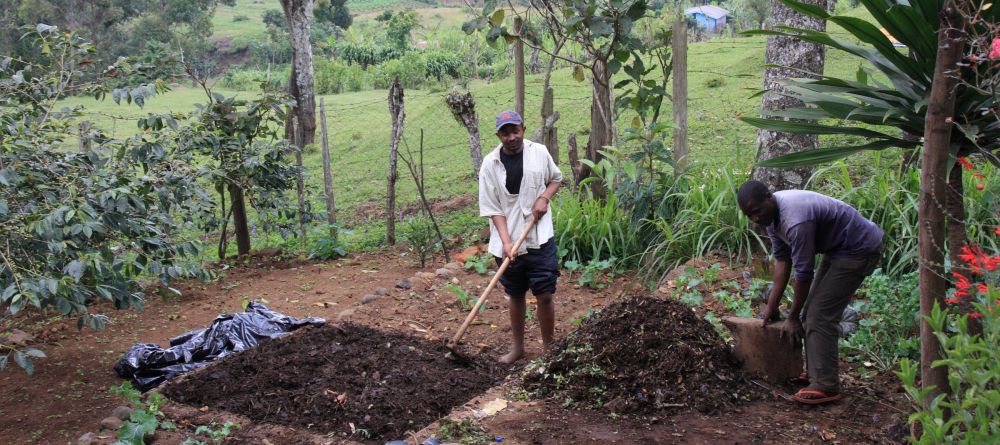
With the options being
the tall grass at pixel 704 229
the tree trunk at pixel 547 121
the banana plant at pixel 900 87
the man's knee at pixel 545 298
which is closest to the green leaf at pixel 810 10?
the banana plant at pixel 900 87

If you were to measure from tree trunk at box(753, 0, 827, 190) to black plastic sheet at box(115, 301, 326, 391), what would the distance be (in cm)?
352

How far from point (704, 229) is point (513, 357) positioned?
6.38 ft

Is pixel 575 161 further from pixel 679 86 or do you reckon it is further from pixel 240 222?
pixel 240 222

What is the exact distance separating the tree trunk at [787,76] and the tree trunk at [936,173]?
324cm

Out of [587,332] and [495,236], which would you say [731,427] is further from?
[495,236]

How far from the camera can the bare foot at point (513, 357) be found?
16.4ft

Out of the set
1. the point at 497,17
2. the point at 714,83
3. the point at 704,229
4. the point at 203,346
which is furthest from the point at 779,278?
the point at 714,83

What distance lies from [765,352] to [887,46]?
1620 millimetres

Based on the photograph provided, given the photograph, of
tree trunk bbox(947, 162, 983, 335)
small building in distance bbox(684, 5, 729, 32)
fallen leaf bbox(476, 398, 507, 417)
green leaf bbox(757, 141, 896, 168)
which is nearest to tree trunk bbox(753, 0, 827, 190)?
green leaf bbox(757, 141, 896, 168)

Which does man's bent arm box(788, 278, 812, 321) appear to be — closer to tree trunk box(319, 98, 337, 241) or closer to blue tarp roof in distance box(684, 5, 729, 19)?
tree trunk box(319, 98, 337, 241)

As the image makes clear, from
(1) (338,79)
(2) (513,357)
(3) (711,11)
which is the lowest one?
(2) (513,357)

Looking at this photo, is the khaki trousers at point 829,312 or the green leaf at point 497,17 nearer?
the khaki trousers at point 829,312

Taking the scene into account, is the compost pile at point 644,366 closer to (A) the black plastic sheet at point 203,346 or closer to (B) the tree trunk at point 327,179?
(A) the black plastic sheet at point 203,346

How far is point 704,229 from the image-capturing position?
19.9 ft
